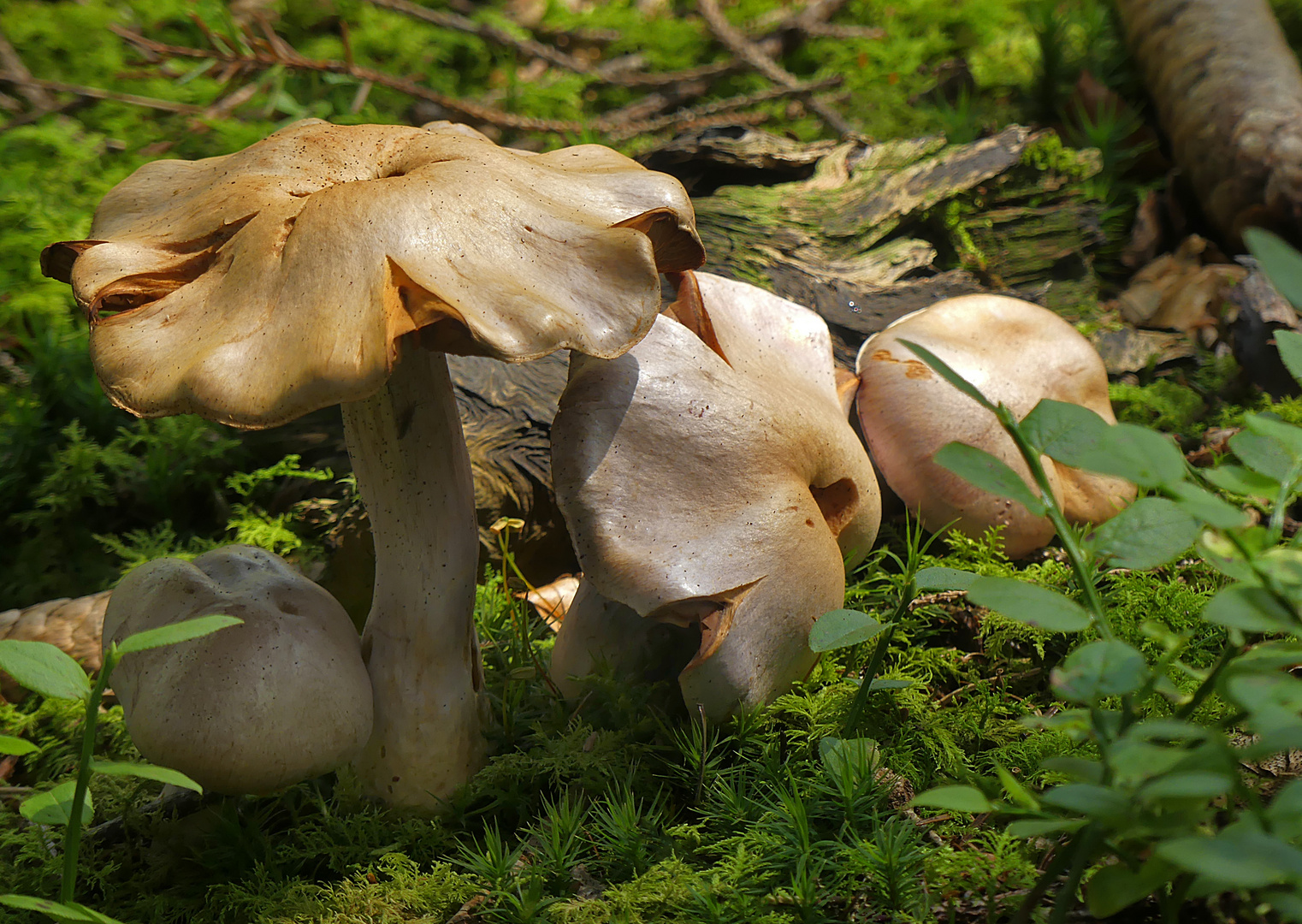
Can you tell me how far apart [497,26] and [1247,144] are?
3.87 metres

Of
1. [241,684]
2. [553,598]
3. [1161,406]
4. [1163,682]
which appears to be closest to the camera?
[1163,682]

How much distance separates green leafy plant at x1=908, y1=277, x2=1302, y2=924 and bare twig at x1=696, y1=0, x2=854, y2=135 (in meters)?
3.32

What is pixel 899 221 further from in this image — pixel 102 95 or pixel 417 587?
pixel 102 95

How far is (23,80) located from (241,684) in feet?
14.4

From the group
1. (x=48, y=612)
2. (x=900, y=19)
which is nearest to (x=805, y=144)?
(x=900, y=19)

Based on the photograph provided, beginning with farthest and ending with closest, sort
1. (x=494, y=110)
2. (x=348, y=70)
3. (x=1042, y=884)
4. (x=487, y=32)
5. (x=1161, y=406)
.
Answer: (x=487, y=32)
(x=494, y=110)
(x=348, y=70)
(x=1161, y=406)
(x=1042, y=884)

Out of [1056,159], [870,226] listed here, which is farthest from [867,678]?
[1056,159]

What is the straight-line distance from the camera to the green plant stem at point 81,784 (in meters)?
1.19

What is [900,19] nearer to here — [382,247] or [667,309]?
[667,309]

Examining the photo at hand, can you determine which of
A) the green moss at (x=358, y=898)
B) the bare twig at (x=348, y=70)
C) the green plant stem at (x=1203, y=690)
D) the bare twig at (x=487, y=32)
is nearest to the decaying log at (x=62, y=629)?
the green moss at (x=358, y=898)

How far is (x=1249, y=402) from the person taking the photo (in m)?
3.02

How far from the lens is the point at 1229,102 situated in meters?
3.89

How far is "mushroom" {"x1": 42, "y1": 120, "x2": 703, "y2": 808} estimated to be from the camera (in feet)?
4.41

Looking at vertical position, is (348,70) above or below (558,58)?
above
